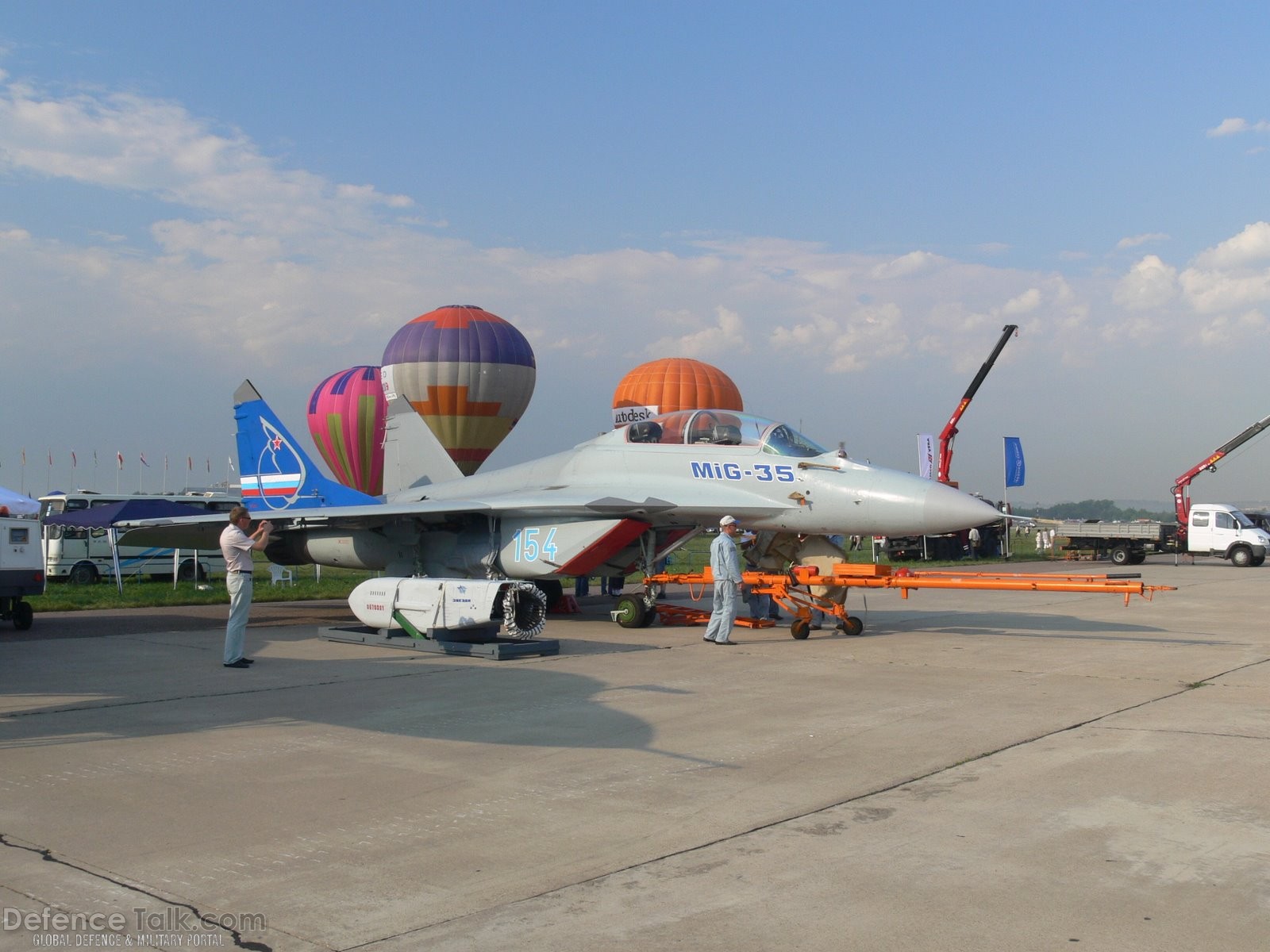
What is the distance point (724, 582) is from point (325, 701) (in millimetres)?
5291

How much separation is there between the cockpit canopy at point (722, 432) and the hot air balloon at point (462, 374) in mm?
26670

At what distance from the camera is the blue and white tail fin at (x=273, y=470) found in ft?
57.4

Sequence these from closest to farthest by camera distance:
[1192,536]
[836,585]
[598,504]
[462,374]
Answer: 1. [836,585]
2. [598,504]
3. [1192,536]
4. [462,374]

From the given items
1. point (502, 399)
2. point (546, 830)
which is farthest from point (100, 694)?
point (502, 399)

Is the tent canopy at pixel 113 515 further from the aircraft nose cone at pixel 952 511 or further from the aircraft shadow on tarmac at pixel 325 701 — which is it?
the aircraft nose cone at pixel 952 511

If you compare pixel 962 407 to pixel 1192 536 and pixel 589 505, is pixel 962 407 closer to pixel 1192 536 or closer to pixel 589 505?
pixel 1192 536

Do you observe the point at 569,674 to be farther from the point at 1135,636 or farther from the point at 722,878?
the point at 1135,636

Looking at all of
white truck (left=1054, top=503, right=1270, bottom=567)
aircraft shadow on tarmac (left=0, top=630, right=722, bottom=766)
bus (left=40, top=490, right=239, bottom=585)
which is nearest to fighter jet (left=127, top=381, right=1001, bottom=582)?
aircraft shadow on tarmac (left=0, top=630, right=722, bottom=766)

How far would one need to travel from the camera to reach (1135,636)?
13.2m

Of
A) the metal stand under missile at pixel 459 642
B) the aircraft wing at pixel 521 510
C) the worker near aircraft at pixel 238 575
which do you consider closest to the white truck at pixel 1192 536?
the aircraft wing at pixel 521 510

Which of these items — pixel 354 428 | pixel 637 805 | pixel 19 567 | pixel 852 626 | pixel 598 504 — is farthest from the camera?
pixel 354 428

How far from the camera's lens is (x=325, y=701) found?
331 inches

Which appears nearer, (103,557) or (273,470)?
(273,470)

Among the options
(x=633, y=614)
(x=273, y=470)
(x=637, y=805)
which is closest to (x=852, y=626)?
(x=633, y=614)
